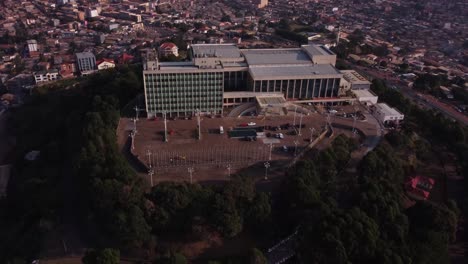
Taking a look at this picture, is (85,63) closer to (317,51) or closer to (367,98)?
(317,51)

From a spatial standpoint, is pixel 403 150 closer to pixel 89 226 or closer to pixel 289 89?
pixel 289 89

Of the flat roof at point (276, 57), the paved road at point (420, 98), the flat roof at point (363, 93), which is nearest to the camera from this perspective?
the flat roof at point (363, 93)

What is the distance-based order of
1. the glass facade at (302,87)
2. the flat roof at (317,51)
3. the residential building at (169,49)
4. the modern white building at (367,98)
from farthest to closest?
1. the residential building at (169,49)
2. the flat roof at (317,51)
3. the modern white building at (367,98)
4. the glass facade at (302,87)

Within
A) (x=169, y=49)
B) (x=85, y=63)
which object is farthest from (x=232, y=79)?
(x=85, y=63)

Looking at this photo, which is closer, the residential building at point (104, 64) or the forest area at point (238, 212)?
the forest area at point (238, 212)

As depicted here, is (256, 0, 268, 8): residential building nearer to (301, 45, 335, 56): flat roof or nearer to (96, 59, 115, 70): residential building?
(96, 59, 115, 70): residential building

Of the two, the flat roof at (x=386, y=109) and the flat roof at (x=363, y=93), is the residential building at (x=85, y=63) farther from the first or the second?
the flat roof at (x=386, y=109)

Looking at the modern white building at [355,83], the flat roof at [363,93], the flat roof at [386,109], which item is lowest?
the flat roof at [386,109]

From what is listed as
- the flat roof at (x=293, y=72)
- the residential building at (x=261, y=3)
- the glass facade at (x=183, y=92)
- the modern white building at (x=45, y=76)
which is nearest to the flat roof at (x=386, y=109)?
the flat roof at (x=293, y=72)
